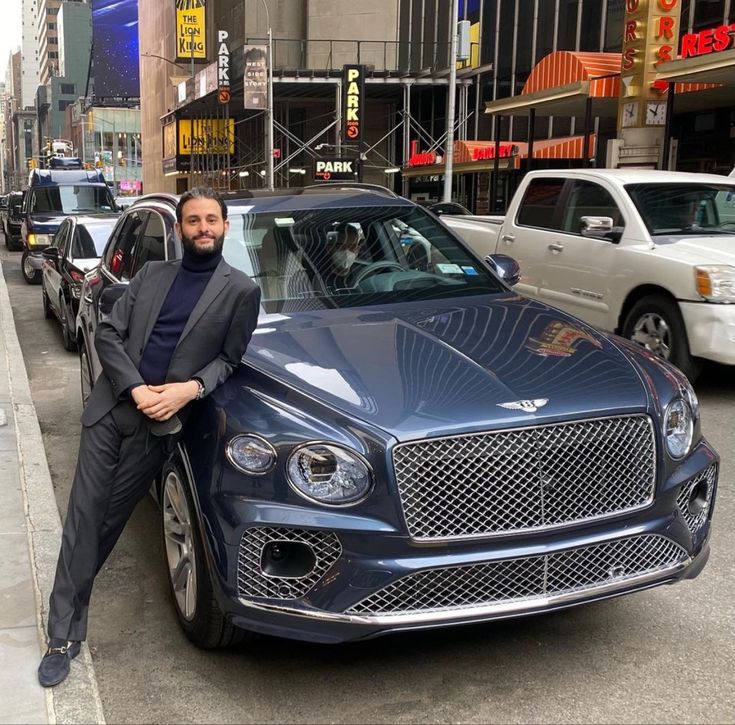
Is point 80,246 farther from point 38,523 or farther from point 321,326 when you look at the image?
point 321,326

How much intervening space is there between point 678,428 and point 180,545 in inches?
79.5

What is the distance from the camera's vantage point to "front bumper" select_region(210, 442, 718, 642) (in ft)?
9.92

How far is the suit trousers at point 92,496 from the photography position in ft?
11.1

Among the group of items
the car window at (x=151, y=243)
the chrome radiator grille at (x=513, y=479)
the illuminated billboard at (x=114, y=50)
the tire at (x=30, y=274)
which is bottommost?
the tire at (x=30, y=274)

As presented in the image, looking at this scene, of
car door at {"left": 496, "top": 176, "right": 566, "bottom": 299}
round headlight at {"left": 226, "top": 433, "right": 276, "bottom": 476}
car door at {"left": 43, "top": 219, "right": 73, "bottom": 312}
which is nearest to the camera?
round headlight at {"left": 226, "top": 433, "right": 276, "bottom": 476}

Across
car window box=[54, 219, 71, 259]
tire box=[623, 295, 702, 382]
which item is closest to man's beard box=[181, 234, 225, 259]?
tire box=[623, 295, 702, 382]

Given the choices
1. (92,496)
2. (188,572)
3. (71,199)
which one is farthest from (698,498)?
(71,199)

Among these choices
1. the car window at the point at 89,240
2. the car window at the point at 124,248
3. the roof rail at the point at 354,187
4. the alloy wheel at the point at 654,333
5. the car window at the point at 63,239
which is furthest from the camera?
the car window at the point at 63,239

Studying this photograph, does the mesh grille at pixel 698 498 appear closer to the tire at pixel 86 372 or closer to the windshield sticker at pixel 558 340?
the windshield sticker at pixel 558 340

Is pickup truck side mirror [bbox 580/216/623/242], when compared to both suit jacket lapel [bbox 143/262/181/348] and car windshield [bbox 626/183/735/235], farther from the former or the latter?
suit jacket lapel [bbox 143/262/181/348]

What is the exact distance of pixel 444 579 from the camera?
3057 mm

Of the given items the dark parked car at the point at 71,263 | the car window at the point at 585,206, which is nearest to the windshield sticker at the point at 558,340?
the car window at the point at 585,206

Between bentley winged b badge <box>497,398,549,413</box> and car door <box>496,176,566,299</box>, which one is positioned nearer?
bentley winged b badge <box>497,398,549,413</box>

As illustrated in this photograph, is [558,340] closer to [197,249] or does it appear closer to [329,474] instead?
[329,474]
